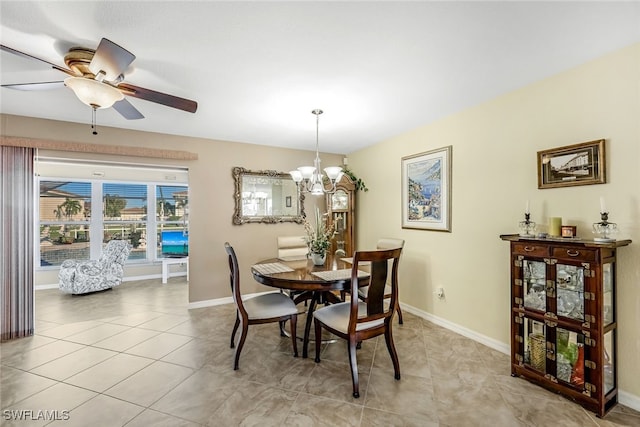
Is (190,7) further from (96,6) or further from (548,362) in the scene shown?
(548,362)

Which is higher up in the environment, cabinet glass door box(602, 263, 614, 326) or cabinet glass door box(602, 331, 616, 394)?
cabinet glass door box(602, 263, 614, 326)

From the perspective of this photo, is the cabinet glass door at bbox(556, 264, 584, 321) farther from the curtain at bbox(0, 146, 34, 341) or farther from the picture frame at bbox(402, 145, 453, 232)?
the curtain at bbox(0, 146, 34, 341)

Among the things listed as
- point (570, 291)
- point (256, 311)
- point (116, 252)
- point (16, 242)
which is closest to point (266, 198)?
point (256, 311)

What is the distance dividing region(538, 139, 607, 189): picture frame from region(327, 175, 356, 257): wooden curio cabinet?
2611mm

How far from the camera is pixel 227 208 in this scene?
4184 millimetres

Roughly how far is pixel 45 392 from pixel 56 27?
2496mm

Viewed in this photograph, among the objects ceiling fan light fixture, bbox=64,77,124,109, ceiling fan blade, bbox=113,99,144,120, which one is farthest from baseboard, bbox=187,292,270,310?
ceiling fan light fixture, bbox=64,77,124,109

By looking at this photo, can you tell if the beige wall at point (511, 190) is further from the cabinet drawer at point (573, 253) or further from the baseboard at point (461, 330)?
the cabinet drawer at point (573, 253)

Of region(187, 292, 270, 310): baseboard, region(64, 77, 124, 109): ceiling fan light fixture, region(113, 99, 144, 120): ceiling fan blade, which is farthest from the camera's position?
region(187, 292, 270, 310): baseboard

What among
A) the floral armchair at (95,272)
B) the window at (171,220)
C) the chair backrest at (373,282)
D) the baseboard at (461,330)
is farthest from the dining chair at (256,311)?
the window at (171,220)

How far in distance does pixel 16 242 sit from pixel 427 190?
183 inches

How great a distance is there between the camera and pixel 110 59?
63.0 inches

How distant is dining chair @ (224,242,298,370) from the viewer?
2410 mm

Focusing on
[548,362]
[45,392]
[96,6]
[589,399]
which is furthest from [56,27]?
[589,399]
